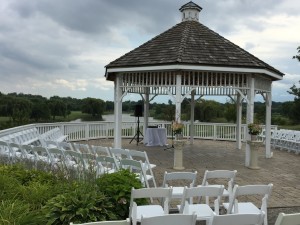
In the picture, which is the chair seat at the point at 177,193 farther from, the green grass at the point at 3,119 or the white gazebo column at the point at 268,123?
the green grass at the point at 3,119

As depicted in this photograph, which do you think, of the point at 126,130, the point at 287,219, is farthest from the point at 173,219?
the point at 126,130

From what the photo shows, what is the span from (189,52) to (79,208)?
8677 mm

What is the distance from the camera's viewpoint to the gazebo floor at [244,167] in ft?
25.7

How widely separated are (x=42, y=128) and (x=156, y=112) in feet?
32.5

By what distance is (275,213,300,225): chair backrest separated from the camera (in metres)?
3.12

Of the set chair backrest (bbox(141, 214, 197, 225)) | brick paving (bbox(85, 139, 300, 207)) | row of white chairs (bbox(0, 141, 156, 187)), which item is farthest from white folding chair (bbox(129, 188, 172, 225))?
brick paving (bbox(85, 139, 300, 207))

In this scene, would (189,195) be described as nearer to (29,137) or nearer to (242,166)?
(242,166)

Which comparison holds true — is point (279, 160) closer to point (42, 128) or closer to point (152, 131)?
point (152, 131)

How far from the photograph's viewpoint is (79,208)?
4512 mm

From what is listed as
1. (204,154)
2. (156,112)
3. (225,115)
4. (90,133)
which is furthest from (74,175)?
(225,115)

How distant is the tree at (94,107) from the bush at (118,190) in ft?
60.9

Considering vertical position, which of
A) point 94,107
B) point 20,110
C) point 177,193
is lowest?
point 177,193

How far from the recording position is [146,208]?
508 centimetres

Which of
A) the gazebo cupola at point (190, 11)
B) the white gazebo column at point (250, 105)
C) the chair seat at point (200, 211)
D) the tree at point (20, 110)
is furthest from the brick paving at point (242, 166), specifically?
the tree at point (20, 110)
